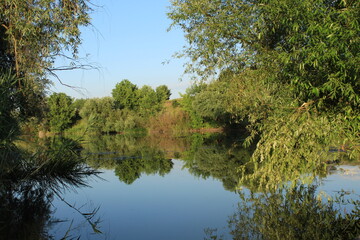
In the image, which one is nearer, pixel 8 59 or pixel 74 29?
pixel 74 29

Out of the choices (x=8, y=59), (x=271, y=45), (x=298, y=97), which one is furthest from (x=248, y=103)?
(x=8, y=59)

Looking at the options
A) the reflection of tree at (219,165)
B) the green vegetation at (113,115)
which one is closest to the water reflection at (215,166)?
the reflection of tree at (219,165)

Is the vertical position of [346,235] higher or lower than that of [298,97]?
lower

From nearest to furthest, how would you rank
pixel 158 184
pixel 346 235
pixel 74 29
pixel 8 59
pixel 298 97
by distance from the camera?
pixel 346 235 < pixel 298 97 < pixel 74 29 < pixel 8 59 < pixel 158 184

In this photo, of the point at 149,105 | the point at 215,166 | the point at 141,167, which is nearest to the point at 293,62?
the point at 215,166

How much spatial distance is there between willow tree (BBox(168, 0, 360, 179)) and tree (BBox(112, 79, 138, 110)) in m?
51.2

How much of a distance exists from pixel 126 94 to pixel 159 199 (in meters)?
52.8

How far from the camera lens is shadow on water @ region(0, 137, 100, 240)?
6.77 m

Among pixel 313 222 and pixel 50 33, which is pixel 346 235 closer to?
pixel 313 222

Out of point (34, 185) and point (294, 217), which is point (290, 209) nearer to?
point (294, 217)

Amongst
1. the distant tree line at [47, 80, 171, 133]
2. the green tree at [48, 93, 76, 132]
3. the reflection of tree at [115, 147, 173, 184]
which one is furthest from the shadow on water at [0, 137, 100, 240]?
the green tree at [48, 93, 76, 132]

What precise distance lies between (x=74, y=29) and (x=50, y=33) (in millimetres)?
722

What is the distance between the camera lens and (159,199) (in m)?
9.77

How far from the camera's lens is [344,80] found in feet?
19.8
